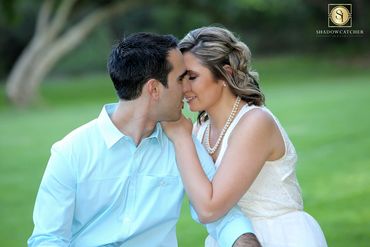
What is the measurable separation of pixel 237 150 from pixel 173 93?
370 millimetres

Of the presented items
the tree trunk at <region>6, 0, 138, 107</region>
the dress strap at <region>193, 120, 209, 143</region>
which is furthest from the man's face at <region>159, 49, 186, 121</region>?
the tree trunk at <region>6, 0, 138, 107</region>

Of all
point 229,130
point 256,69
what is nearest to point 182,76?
point 229,130

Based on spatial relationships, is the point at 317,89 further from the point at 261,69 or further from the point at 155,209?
the point at 155,209

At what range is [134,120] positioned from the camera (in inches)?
121

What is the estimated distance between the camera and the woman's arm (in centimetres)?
301

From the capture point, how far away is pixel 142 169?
3068 millimetres

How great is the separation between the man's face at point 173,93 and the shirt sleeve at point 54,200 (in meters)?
0.46

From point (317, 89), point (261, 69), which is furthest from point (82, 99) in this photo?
point (261, 69)

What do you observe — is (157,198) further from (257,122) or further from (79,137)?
(257,122)

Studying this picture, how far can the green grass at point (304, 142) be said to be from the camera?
22.5 ft

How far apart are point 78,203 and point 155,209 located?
325mm

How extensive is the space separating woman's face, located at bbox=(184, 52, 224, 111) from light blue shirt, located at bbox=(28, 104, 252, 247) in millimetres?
245
